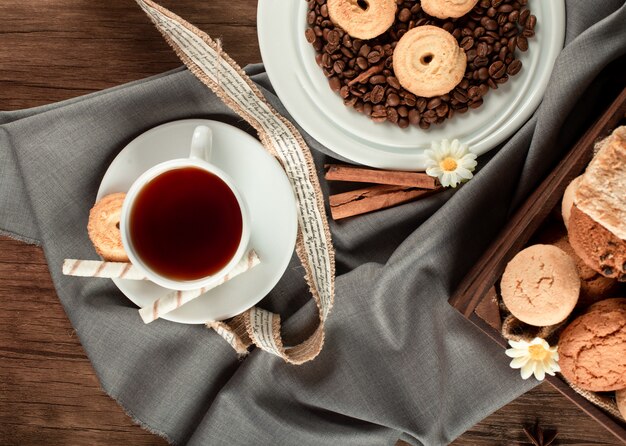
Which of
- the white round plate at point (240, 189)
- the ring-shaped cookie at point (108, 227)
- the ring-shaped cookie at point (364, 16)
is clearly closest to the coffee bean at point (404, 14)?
the ring-shaped cookie at point (364, 16)

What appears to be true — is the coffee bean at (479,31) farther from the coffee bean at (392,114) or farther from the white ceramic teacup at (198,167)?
the white ceramic teacup at (198,167)

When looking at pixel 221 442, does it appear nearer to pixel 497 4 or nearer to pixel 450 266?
pixel 450 266

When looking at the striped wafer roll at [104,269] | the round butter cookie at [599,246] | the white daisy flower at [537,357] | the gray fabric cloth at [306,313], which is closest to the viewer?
the round butter cookie at [599,246]

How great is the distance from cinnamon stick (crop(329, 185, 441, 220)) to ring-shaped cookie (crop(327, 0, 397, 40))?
0.95 ft

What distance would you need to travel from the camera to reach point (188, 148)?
1.18 metres

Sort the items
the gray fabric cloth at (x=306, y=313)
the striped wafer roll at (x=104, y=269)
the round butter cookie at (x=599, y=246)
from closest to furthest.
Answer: the round butter cookie at (x=599, y=246) < the striped wafer roll at (x=104, y=269) < the gray fabric cloth at (x=306, y=313)

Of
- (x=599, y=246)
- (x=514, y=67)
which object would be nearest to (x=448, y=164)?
(x=514, y=67)

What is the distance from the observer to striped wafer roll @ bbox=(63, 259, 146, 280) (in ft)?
3.72

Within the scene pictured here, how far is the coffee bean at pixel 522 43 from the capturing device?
1168 mm

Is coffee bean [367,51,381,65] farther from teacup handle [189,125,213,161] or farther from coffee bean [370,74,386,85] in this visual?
teacup handle [189,125,213,161]

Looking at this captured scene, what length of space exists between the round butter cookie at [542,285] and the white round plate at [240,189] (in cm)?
39

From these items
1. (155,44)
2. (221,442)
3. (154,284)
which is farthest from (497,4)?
(221,442)

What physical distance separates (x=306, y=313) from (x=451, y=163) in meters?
0.41

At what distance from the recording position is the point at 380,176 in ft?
4.04
